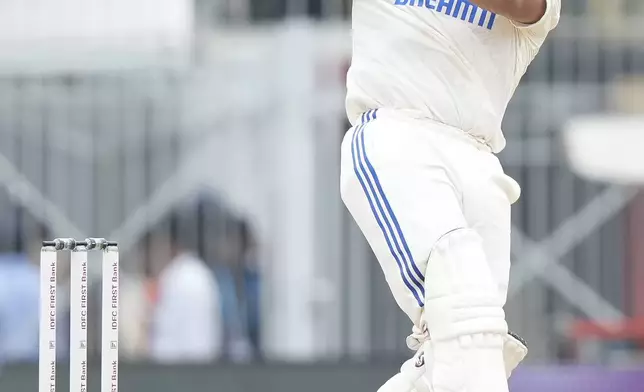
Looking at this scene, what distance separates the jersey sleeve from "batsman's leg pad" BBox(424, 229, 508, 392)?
608 mm

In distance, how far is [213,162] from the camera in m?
8.96

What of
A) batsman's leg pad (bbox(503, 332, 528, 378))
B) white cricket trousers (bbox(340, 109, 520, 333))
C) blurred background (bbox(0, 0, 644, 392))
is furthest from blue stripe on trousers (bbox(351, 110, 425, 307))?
blurred background (bbox(0, 0, 644, 392))

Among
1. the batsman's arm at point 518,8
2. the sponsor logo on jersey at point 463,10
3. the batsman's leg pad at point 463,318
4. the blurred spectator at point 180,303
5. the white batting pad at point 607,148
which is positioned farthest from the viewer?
the white batting pad at point 607,148

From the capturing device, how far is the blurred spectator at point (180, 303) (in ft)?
28.1

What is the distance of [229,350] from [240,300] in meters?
0.33

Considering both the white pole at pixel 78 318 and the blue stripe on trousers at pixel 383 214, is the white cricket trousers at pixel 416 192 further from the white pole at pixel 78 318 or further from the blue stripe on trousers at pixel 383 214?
the white pole at pixel 78 318

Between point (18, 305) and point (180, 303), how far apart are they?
92 cm

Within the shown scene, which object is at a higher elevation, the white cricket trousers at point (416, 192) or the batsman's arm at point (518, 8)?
the batsman's arm at point (518, 8)

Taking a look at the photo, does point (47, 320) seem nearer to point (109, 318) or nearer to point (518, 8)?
point (109, 318)

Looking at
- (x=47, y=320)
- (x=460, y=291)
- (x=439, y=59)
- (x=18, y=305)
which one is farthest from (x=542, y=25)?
(x=18, y=305)

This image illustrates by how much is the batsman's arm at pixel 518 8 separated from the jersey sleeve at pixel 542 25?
0.09 feet

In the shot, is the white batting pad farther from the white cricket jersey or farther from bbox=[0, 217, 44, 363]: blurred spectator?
the white cricket jersey

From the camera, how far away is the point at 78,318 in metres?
3.90

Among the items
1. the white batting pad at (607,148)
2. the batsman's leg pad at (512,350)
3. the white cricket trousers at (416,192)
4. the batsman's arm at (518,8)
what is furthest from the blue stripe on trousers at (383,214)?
the white batting pad at (607,148)
